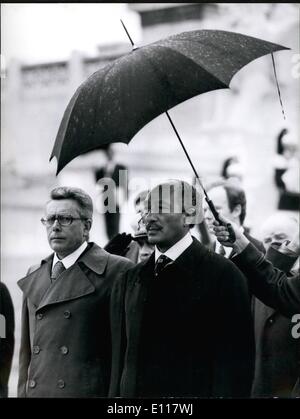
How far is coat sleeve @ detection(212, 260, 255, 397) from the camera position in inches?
173

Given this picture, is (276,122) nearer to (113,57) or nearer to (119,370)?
(113,57)

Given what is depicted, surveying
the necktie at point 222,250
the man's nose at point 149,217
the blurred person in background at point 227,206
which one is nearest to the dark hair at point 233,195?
the blurred person in background at point 227,206

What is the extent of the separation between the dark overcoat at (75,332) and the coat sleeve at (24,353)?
7cm

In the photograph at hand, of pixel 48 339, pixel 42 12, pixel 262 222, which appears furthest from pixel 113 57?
pixel 48 339

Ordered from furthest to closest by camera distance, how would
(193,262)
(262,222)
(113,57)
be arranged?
(113,57) → (262,222) → (193,262)

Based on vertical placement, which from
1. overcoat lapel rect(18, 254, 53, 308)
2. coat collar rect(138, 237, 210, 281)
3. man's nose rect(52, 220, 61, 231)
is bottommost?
overcoat lapel rect(18, 254, 53, 308)

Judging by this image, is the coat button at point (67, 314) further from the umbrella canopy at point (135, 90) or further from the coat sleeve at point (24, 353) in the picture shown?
the umbrella canopy at point (135, 90)

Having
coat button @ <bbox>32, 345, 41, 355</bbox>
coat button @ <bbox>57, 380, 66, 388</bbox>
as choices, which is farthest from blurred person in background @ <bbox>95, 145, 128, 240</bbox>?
coat button @ <bbox>57, 380, 66, 388</bbox>

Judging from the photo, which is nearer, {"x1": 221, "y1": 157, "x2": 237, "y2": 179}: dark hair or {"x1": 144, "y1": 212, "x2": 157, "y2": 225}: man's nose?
{"x1": 144, "y1": 212, "x2": 157, "y2": 225}: man's nose

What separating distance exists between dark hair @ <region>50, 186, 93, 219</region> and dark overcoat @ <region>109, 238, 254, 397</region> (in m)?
0.49

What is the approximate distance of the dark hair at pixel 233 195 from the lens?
Answer: 191 inches

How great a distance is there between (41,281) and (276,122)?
177 cm

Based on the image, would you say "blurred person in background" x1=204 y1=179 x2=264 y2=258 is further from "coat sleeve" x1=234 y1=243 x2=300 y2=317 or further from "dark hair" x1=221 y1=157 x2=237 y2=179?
"coat sleeve" x1=234 y1=243 x2=300 y2=317
